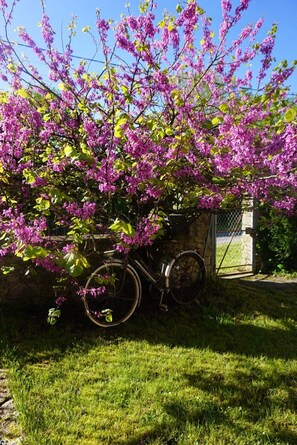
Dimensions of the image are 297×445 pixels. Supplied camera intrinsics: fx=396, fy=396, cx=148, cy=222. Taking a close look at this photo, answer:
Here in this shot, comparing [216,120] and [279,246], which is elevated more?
[216,120]

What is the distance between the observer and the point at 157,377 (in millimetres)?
3549

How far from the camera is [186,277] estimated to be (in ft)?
18.1

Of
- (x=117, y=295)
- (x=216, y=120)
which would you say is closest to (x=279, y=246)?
(x=117, y=295)

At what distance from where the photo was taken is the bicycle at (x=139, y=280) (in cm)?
463

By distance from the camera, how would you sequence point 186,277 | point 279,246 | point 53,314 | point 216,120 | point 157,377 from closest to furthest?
point 216,120
point 53,314
point 157,377
point 186,277
point 279,246

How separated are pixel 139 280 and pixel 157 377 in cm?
147

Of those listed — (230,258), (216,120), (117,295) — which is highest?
(216,120)

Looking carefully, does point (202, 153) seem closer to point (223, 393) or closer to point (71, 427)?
point (223, 393)

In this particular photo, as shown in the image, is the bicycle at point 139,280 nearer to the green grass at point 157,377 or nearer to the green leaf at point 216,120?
the green grass at point 157,377

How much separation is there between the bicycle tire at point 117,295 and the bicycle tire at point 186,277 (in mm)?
509

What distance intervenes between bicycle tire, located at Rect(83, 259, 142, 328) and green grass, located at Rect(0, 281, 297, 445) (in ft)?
0.46

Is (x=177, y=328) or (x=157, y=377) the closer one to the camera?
(x=157, y=377)

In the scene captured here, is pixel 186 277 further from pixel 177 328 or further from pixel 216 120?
pixel 216 120

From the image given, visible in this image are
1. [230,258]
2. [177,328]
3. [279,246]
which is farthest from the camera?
[230,258]
